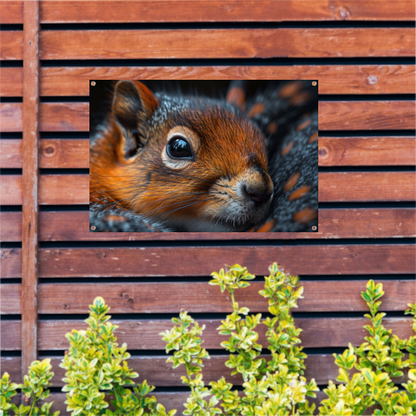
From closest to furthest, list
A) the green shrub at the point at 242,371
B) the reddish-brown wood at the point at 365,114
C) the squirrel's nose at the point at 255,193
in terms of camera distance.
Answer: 1. the green shrub at the point at 242,371
2. the squirrel's nose at the point at 255,193
3. the reddish-brown wood at the point at 365,114

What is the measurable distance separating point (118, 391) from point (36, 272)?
72 centimetres

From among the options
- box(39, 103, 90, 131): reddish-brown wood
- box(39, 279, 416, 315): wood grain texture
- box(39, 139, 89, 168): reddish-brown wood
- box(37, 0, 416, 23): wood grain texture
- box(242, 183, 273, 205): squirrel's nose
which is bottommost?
box(39, 279, 416, 315): wood grain texture

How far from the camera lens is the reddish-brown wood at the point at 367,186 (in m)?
1.78

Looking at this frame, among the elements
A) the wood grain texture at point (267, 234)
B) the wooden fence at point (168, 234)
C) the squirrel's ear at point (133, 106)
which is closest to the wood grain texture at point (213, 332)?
the wooden fence at point (168, 234)

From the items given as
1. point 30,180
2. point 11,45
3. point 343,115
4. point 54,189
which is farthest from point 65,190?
point 343,115

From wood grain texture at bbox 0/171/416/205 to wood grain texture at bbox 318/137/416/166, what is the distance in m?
0.06

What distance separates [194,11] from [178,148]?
72 cm

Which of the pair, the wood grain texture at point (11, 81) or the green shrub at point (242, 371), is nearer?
the green shrub at point (242, 371)

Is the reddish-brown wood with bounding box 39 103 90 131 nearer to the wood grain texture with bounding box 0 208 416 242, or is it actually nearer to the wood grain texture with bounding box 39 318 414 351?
the wood grain texture with bounding box 0 208 416 242

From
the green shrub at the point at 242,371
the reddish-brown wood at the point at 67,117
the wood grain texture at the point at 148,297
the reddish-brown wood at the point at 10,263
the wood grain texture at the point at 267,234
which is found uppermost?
the reddish-brown wood at the point at 67,117

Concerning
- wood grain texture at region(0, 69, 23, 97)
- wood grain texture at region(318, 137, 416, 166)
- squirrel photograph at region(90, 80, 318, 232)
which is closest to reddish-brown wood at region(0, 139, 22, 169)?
wood grain texture at region(0, 69, 23, 97)

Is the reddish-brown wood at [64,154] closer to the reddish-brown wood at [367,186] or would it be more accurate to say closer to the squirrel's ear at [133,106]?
the squirrel's ear at [133,106]

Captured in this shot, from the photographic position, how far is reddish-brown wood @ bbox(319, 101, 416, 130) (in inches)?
70.2

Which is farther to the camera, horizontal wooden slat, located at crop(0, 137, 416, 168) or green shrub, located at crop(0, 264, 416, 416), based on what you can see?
horizontal wooden slat, located at crop(0, 137, 416, 168)
